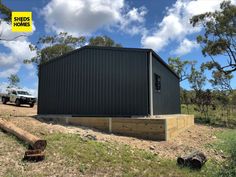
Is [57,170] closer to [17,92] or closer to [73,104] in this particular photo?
[73,104]

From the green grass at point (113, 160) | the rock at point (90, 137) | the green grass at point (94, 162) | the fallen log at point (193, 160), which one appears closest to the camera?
the green grass at point (94, 162)

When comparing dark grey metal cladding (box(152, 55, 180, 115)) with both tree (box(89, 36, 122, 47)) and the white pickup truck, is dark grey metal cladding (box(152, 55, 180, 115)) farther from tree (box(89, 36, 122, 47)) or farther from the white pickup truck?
tree (box(89, 36, 122, 47))

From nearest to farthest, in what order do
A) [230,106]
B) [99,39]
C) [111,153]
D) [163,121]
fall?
[111,153], [163,121], [230,106], [99,39]

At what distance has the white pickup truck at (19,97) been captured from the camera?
25250 millimetres

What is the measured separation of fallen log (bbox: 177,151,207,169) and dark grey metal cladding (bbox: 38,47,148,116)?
18.2 feet

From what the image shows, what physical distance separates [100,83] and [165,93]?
522 centimetres

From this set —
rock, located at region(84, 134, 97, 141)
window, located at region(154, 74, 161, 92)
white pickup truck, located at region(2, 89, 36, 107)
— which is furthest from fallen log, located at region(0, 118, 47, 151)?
white pickup truck, located at region(2, 89, 36, 107)

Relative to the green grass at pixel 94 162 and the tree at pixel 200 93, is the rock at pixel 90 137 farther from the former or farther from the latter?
the tree at pixel 200 93

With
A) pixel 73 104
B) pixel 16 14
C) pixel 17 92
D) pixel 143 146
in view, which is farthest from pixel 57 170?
pixel 17 92

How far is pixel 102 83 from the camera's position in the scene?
46.2 feet

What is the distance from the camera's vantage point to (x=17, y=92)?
2589 cm

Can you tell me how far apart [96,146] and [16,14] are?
10149mm

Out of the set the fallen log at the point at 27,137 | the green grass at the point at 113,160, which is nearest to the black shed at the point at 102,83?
the green grass at the point at 113,160

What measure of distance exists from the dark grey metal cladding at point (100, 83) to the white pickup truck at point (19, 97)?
11.1 meters
